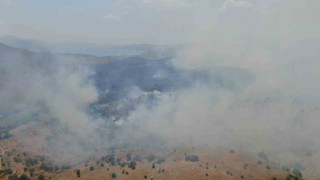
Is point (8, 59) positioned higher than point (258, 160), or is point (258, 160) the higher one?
point (8, 59)

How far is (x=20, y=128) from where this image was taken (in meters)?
65.8

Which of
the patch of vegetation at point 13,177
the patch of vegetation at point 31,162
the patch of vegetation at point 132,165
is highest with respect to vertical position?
the patch of vegetation at point 31,162

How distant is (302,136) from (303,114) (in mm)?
14290

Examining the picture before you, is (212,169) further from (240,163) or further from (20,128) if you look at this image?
(20,128)

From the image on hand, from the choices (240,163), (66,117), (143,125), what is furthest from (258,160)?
(66,117)

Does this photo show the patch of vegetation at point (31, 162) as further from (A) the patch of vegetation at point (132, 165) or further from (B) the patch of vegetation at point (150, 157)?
(B) the patch of vegetation at point (150, 157)

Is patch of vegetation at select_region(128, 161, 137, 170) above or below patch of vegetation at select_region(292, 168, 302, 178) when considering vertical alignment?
above

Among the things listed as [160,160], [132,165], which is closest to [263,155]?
[160,160]

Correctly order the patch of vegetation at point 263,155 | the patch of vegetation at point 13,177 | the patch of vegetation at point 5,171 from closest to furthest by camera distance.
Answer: the patch of vegetation at point 13,177 → the patch of vegetation at point 5,171 → the patch of vegetation at point 263,155

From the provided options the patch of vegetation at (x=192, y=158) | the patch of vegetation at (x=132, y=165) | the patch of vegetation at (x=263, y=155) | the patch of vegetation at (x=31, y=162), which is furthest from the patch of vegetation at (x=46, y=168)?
the patch of vegetation at (x=263, y=155)

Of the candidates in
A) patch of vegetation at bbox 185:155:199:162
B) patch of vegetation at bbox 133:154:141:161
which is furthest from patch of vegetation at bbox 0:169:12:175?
patch of vegetation at bbox 185:155:199:162

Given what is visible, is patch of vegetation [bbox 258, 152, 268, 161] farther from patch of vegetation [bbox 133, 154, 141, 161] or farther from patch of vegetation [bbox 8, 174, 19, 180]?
patch of vegetation [bbox 8, 174, 19, 180]

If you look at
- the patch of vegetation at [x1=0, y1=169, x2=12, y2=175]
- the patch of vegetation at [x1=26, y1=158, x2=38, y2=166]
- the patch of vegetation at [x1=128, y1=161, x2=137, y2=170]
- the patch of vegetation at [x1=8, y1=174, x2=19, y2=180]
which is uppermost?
the patch of vegetation at [x1=26, y1=158, x2=38, y2=166]

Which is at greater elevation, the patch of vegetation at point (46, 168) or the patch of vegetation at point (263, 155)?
the patch of vegetation at point (263, 155)
